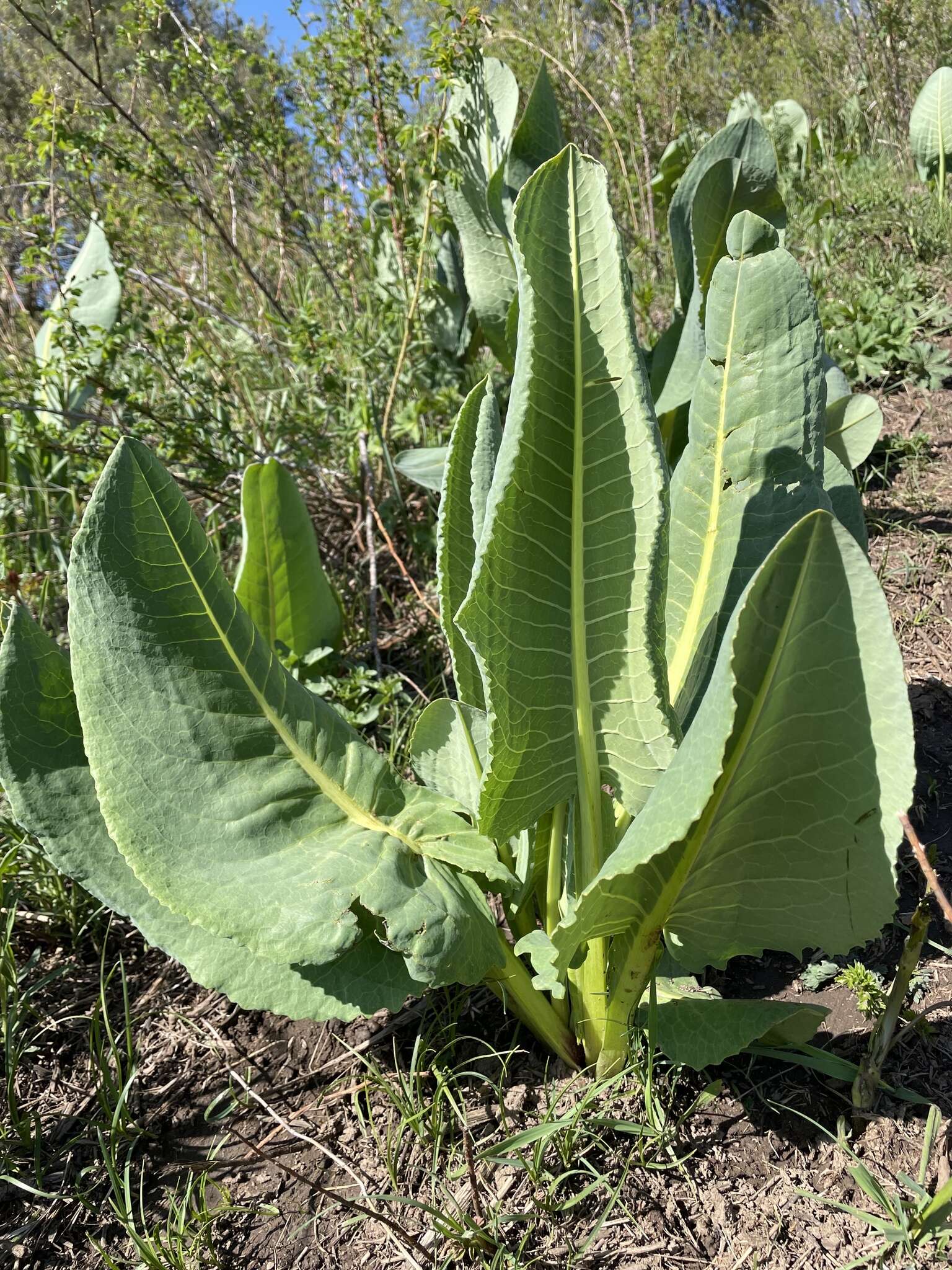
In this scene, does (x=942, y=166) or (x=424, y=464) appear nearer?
(x=424, y=464)

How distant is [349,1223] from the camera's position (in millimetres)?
1189

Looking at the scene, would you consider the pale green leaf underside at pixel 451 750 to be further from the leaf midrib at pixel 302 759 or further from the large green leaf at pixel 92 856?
the large green leaf at pixel 92 856

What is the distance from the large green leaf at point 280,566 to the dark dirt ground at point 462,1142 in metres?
0.75

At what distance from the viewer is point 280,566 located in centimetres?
190

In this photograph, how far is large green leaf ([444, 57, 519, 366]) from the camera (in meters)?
2.24

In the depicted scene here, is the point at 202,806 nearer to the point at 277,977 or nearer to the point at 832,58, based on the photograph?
the point at 277,977

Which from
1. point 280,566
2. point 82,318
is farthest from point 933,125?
point 280,566

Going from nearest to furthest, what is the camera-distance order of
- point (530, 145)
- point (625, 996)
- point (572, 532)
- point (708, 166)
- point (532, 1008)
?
point (572, 532) < point (625, 996) < point (532, 1008) < point (708, 166) < point (530, 145)

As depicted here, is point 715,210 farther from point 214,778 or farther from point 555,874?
point 214,778

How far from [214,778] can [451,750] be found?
1.57 feet

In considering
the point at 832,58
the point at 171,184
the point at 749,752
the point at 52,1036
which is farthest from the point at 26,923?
the point at 832,58

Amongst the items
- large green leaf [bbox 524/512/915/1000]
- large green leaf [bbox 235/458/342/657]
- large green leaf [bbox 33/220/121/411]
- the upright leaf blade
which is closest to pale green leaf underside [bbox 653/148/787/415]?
the upright leaf blade

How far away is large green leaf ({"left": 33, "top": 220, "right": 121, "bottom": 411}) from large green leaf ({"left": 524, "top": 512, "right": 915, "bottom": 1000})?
86.7 inches

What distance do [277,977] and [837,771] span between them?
0.74 meters
